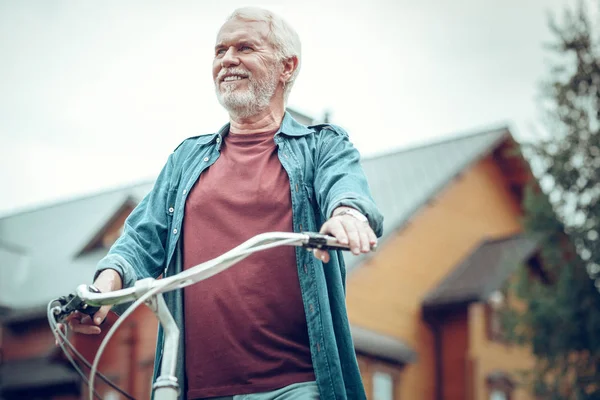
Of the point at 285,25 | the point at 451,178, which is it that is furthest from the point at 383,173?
the point at 285,25

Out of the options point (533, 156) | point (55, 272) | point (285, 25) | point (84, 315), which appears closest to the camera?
point (84, 315)

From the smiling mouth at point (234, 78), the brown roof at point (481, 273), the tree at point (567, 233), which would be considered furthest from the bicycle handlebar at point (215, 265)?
the brown roof at point (481, 273)

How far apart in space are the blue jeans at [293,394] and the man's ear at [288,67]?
1128mm

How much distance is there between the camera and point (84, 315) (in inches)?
116

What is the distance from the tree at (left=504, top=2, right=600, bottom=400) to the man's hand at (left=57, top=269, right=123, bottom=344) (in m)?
15.6

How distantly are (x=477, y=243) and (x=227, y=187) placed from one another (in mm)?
23553

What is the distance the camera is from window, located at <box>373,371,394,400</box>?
2058cm

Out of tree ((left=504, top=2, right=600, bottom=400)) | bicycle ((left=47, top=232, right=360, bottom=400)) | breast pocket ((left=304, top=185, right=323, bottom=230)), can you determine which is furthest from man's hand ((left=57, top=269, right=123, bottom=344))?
tree ((left=504, top=2, right=600, bottom=400))

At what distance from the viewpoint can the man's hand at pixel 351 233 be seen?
105 inches

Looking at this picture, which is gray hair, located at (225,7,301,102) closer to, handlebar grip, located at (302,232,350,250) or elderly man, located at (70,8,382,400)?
elderly man, located at (70,8,382,400)

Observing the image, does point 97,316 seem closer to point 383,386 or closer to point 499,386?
point 383,386

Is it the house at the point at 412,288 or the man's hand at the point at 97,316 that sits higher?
the house at the point at 412,288

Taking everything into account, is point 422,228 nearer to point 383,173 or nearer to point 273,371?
point 383,173

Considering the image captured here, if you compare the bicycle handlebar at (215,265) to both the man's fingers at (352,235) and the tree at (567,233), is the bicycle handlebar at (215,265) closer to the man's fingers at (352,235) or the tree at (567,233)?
the man's fingers at (352,235)
